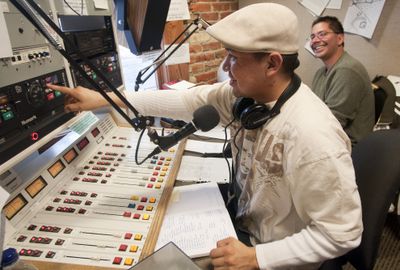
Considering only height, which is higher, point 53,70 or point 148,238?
point 53,70

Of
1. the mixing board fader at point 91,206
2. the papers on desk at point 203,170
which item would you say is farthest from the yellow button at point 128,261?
the papers on desk at point 203,170

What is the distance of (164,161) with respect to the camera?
45.6 inches

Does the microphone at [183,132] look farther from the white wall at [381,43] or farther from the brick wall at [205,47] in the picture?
the white wall at [381,43]

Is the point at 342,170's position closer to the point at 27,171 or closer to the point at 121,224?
the point at 121,224

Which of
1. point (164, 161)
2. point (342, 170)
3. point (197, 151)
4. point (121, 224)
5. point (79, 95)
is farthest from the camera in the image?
point (197, 151)

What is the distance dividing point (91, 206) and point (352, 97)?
178cm

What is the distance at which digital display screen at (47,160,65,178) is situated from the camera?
0.96 m

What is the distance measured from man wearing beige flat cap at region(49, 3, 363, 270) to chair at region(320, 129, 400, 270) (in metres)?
0.15

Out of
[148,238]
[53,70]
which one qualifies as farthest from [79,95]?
[148,238]

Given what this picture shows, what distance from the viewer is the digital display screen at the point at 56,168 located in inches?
37.8

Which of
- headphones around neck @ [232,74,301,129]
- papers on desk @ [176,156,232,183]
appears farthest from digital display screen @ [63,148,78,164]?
headphones around neck @ [232,74,301,129]

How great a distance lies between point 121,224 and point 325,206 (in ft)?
1.82

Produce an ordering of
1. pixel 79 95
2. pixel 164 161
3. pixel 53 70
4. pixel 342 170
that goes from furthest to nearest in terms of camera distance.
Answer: pixel 164 161
pixel 79 95
pixel 53 70
pixel 342 170

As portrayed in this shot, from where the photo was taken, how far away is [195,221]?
0.87 m
